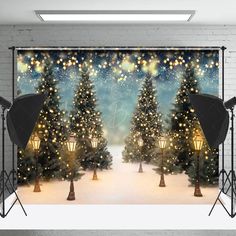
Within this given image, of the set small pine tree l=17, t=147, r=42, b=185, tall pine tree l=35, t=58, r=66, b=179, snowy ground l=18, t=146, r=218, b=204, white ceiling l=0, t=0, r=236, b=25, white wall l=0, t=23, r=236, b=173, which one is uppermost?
white ceiling l=0, t=0, r=236, b=25

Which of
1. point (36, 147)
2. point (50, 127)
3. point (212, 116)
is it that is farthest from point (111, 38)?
point (212, 116)

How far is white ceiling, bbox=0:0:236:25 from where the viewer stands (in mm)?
5121

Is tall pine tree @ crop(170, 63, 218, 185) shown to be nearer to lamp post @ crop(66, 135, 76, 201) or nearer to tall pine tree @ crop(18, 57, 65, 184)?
lamp post @ crop(66, 135, 76, 201)

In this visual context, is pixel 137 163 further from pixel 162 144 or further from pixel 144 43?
pixel 144 43

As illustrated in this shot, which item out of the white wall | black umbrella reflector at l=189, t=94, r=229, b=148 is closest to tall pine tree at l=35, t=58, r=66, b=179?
the white wall

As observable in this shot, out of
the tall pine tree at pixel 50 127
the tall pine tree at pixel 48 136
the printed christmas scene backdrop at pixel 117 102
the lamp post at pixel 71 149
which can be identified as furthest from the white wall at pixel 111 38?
the lamp post at pixel 71 149

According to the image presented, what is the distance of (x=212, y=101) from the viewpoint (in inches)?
131

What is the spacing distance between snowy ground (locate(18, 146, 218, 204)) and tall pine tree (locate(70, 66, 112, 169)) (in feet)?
0.70

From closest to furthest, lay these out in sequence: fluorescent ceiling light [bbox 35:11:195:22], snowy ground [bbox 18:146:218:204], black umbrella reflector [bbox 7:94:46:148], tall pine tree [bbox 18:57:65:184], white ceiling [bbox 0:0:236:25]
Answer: black umbrella reflector [bbox 7:94:46:148]
white ceiling [bbox 0:0:236:25]
fluorescent ceiling light [bbox 35:11:195:22]
snowy ground [bbox 18:146:218:204]
tall pine tree [bbox 18:57:65:184]

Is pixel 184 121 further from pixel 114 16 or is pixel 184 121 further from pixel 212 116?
pixel 212 116

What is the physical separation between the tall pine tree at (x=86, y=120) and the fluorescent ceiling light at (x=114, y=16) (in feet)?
2.73

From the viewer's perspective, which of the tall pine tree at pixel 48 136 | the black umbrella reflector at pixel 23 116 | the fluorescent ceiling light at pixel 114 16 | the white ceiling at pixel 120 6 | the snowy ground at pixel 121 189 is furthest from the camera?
the tall pine tree at pixel 48 136

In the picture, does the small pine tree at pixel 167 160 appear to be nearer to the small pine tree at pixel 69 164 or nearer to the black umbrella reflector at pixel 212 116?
the small pine tree at pixel 69 164

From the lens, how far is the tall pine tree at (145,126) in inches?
253
